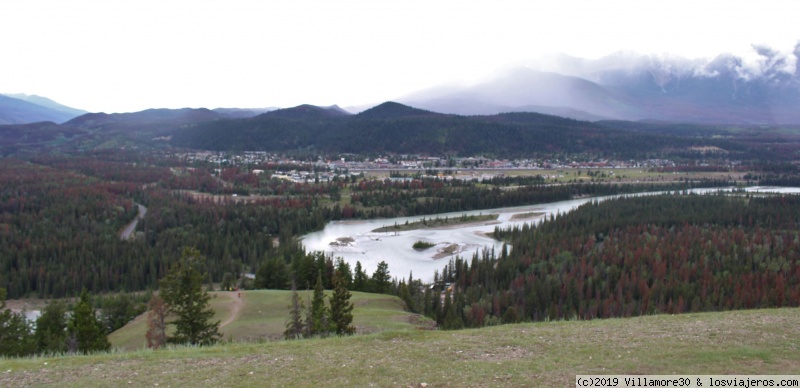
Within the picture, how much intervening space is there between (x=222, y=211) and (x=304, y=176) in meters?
52.9

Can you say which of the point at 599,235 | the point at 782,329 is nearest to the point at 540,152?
the point at 599,235

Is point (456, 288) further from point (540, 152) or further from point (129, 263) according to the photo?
point (540, 152)

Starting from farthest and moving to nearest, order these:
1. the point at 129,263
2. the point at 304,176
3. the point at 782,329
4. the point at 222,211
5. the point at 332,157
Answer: the point at 332,157 < the point at 304,176 < the point at 222,211 < the point at 129,263 < the point at 782,329

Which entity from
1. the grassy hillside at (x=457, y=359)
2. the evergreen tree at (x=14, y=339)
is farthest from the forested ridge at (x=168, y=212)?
the grassy hillside at (x=457, y=359)

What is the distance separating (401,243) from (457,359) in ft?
170

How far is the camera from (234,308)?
31859mm

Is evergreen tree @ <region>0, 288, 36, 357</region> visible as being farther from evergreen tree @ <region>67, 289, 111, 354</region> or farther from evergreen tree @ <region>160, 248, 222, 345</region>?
evergreen tree @ <region>160, 248, 222, 345</region>

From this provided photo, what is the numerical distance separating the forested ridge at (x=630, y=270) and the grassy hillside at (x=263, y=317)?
2947mm

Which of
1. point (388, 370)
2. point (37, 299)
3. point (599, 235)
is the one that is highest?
point (388, 370)

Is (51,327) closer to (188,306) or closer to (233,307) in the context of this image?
(233,307)

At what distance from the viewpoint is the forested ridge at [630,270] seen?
34.3 meters

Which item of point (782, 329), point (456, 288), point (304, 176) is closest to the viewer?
point (782, 329)

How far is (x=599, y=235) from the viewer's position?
6162 cm

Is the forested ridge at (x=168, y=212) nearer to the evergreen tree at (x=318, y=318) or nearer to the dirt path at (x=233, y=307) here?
the dirt path at (x=233, y=307)
